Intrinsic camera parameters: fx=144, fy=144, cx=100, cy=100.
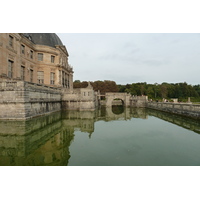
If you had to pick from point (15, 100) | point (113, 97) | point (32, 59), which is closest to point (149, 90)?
point (113, 97)

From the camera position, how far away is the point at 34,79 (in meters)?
31.8

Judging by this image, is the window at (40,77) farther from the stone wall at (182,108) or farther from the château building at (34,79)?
the stone wall at (182,108)

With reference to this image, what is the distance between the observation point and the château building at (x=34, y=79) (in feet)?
53.8

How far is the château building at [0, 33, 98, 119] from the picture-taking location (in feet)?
53.8

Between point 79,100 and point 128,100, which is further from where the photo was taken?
point 128,100

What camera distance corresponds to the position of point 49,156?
7.61 meters

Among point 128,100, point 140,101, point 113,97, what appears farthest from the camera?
point 128,100

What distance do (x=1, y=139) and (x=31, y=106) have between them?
836 centimetres

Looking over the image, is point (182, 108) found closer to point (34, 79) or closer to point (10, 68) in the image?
point (10, 68)

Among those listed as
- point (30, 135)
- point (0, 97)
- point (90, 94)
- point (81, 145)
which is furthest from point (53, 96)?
point (81, 145)

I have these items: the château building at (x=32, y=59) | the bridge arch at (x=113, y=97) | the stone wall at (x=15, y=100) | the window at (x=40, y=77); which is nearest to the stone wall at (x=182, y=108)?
the bridge arch at (x=113, y=97)

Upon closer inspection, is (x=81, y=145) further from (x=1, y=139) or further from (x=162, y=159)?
(x=1, y=139)

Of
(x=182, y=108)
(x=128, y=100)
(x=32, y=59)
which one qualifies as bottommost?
(x=182, y=108)

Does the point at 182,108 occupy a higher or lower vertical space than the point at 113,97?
lower
